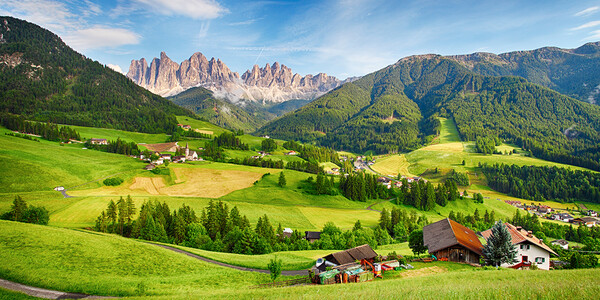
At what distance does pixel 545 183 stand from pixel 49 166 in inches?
8734

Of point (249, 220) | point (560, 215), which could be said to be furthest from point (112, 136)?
point (560, 215)

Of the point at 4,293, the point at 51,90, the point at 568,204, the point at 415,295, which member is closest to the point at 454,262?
the point at 415,295

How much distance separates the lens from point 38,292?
19906 millimetres

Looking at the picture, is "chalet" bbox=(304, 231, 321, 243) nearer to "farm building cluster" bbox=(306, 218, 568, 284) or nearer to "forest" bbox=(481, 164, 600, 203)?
"farm building cluster" bbox=(306, 218, 568, 284)

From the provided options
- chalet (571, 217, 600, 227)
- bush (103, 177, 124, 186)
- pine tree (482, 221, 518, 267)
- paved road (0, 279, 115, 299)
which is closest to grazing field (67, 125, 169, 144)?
bush (103, 177, 124, 186)

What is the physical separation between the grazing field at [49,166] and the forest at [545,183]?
607 feet

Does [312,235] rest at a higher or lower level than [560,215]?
higher

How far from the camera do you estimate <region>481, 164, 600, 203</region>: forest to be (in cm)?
14212

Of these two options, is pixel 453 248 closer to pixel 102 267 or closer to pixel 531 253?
pixel 531 253

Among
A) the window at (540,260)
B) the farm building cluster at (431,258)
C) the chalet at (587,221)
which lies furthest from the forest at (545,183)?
the farm building cluster at (431,258)

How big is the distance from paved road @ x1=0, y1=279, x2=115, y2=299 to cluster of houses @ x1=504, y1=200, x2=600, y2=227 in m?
137

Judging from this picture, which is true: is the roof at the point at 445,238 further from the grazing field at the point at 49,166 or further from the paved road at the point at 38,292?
the grazing field at the point at 49,166

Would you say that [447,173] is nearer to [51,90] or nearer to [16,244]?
[16,244]

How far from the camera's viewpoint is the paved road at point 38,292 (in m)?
19.4
